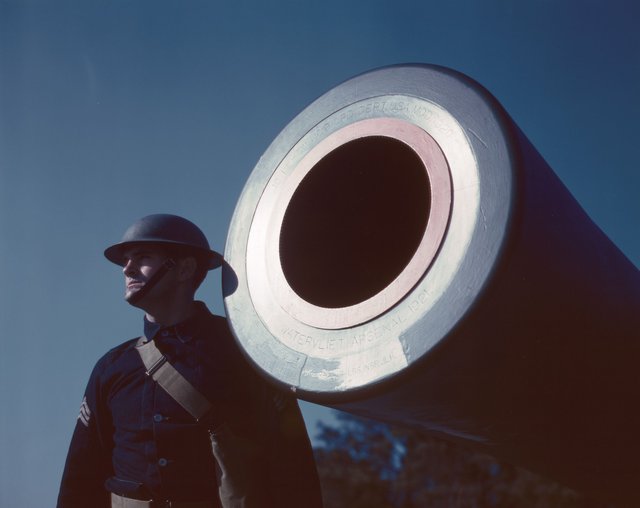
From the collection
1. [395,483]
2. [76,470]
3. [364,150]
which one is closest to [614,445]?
[364,150]

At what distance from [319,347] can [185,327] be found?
1832 mm

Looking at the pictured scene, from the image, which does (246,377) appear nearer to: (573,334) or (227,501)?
(227,501)

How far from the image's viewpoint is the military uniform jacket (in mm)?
2834

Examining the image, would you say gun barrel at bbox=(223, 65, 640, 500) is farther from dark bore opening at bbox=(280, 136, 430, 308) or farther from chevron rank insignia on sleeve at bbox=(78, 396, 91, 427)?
chevron rank insignia on sleeve at bbox=(78, 396, 91, 427)

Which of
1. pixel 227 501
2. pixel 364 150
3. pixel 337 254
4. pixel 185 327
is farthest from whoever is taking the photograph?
pixel 185 327

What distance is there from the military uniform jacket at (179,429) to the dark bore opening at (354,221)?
0.88m

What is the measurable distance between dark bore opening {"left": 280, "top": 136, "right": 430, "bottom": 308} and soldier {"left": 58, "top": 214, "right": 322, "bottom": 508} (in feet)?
2.88

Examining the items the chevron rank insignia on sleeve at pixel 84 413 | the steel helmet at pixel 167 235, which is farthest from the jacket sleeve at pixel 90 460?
the steel helmet at pixel 167 235

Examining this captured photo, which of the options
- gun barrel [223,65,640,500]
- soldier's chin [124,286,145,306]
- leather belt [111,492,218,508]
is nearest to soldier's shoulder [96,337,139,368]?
soldier's chin [124,286,145,306]

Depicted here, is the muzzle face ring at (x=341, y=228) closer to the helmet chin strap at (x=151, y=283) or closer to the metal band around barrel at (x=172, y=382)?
the metal band around barrel at (x=172, y=382)

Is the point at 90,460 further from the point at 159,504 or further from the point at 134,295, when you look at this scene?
the point at 134,295

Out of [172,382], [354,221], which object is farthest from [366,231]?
[172,382]

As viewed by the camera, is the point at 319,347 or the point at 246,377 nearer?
the point at 319,347

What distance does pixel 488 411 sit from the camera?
1.60 m
